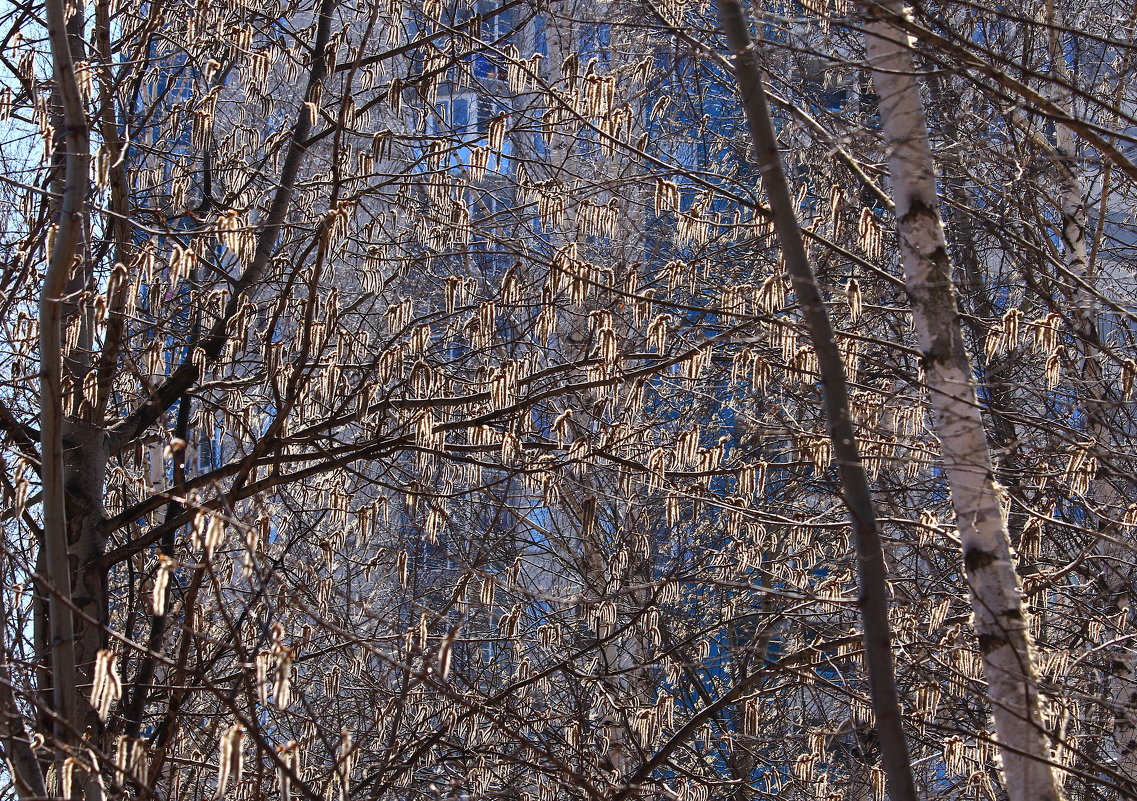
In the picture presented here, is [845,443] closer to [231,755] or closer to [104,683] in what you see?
[231,755]

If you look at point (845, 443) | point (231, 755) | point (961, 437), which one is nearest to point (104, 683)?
point (231, 755)

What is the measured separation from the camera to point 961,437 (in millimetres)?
3727

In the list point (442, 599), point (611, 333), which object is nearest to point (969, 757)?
point (611, 333)

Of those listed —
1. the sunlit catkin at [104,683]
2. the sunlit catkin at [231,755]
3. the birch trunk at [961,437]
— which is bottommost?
the sunlit catkin at [231,755]

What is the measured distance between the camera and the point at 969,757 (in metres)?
4.66

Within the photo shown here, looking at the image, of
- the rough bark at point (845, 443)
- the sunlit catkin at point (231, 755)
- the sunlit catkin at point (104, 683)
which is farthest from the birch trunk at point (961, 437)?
the sunlit catkin at point (104, 683)

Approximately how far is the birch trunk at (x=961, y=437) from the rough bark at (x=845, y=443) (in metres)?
0.34

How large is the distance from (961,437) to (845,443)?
60 cm

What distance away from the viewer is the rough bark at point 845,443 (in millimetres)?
3164

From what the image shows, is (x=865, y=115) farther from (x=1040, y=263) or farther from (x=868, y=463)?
(x=868, y=463)

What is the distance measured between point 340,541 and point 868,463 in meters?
2.60

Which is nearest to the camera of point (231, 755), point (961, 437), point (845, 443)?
point (231, 755)

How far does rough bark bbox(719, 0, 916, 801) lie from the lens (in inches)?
125

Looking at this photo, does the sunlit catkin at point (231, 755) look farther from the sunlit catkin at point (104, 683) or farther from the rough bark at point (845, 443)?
the rough bark at point (845, 443)
